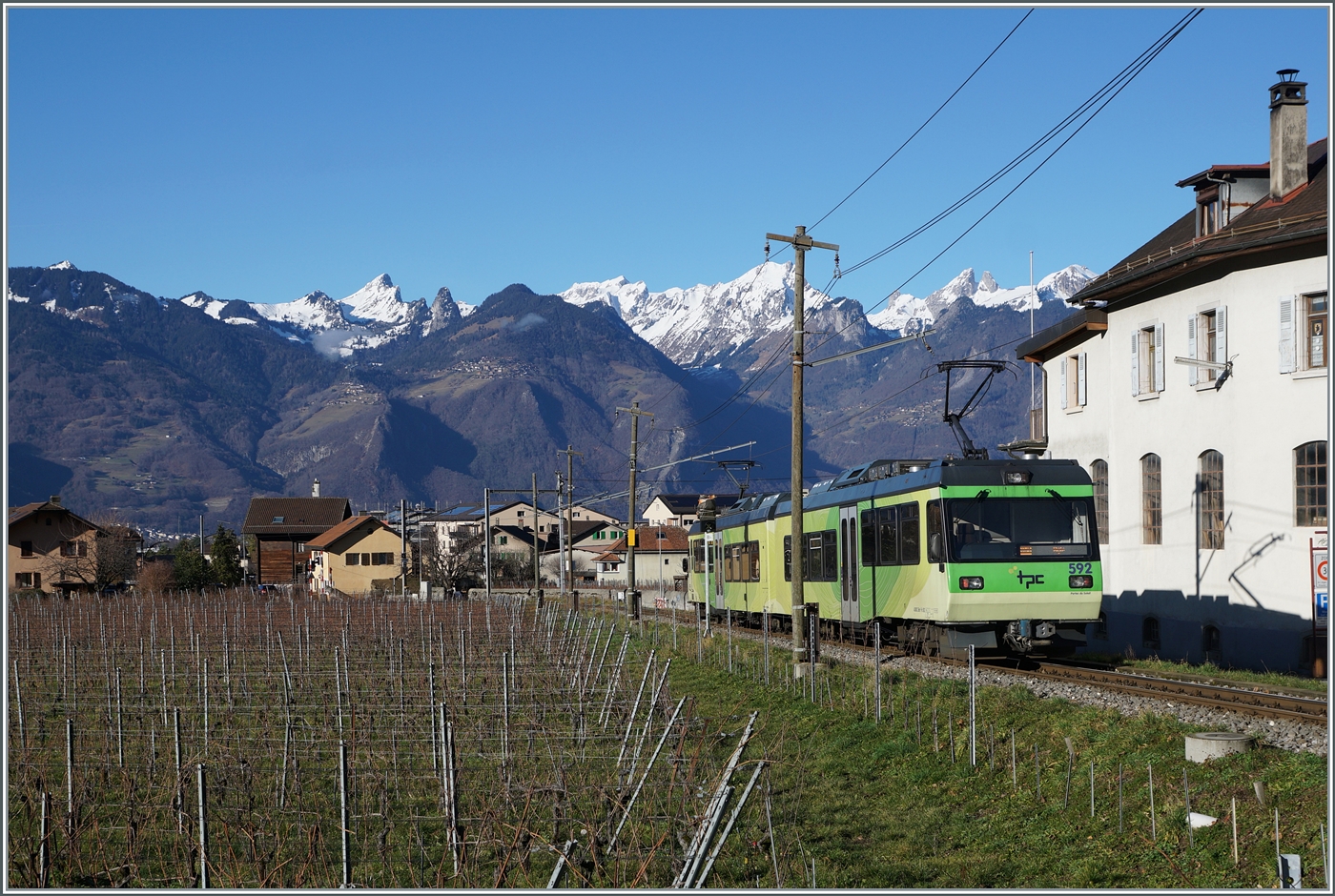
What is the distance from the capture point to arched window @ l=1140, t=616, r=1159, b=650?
33625 mm

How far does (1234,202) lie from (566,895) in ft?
94.4

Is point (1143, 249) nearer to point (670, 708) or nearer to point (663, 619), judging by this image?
point (663, 619)

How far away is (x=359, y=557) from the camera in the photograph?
→ 111188 millimetres

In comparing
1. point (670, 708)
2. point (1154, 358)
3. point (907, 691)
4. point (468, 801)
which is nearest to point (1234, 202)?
point (1154, 358)

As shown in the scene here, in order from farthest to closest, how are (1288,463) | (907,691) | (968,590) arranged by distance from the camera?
1. (1288,463)
2. (968,590)
3. (907,691)

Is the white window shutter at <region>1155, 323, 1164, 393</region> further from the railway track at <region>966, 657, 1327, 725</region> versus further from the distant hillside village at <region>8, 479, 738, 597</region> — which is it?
the distant hillside village at <region>8, 479, 738, 597</region>

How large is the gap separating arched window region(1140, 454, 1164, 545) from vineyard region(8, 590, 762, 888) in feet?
46.4

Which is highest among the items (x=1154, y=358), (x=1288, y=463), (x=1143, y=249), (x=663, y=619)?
(x=1143, y=249)

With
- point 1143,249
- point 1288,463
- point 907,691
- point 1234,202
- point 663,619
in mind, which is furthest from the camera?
point 663,619

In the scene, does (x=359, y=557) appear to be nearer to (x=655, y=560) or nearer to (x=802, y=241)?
(x=655, y=560)

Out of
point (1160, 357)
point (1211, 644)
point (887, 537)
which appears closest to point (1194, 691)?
point (887, 537)

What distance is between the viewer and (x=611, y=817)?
514 inches

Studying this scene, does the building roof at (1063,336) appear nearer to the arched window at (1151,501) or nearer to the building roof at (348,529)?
the arched window at (1151,501)

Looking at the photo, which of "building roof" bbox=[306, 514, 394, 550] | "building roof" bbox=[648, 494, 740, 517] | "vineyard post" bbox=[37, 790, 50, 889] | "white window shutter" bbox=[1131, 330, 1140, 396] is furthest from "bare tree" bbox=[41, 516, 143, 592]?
"building roof" bbox=[648, 494, 740, 517]
